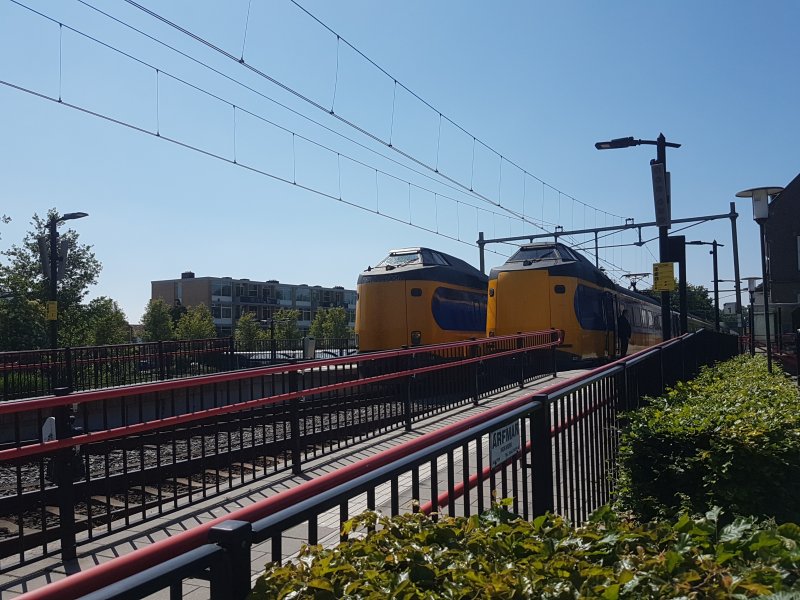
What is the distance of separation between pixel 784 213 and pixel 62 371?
46.3 m

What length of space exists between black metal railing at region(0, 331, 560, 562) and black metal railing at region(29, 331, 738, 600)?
1809 mm

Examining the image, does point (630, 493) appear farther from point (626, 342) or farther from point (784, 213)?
point (784, 213)

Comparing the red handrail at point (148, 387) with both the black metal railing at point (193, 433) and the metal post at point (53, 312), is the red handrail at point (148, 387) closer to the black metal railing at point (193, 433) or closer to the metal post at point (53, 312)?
the black metal railing at point (193, 433)

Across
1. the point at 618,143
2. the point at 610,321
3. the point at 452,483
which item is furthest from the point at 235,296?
the point at 452,483

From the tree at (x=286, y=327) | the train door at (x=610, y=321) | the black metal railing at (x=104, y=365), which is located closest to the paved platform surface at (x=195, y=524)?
the black metal railing at (x=104, y=365)

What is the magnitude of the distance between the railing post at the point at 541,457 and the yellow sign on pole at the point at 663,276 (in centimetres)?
1099

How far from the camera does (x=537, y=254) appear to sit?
20.3m

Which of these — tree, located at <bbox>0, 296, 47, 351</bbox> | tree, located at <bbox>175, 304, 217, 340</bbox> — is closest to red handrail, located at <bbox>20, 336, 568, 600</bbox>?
tree, located at <bbox>0, 296, 47, 351</bbox>

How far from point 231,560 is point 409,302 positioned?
16244 mm

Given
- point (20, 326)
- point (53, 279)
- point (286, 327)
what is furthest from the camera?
point (286, 327)

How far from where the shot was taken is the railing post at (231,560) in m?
1.77

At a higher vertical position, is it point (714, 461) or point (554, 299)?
point (554, 299)

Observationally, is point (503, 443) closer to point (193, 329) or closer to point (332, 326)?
point (193, 329)

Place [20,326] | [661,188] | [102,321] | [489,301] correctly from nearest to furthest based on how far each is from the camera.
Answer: [661,188] → [489,301] → [20,326] → [102,321]
